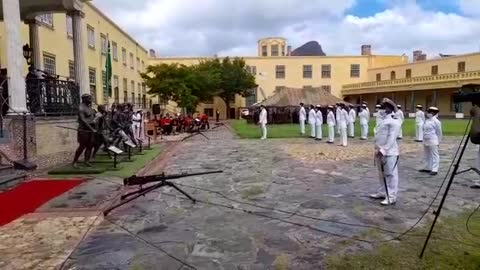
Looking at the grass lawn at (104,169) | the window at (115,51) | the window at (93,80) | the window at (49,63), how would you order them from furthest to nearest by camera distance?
the window at (115,51), the window at (93,80), the window at (49,63), the grass lawn at (104,169)

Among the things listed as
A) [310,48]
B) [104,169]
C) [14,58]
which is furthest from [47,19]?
[310,48]

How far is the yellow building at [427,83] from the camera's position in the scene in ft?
143

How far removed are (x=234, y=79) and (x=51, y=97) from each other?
42.7 metres

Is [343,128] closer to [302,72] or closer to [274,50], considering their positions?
[302,72]

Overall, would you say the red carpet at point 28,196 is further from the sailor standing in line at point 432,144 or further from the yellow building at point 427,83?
the yellow building at point 427,83

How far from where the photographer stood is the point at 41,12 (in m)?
16.7

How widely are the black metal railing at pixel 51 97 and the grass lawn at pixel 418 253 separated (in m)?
9.75

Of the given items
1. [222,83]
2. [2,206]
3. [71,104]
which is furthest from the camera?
[222,83]

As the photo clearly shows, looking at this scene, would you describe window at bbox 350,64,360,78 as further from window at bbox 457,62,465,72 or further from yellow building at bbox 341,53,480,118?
window at bbox 457,62,465,72

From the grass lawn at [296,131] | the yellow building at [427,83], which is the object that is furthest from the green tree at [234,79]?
the grass lawn at [296,131]

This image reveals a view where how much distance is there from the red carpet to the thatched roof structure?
30.5 m

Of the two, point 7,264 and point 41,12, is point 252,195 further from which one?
point 41,12

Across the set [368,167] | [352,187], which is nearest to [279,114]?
[368,167]

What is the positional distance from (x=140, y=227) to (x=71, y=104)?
9.01 metres
